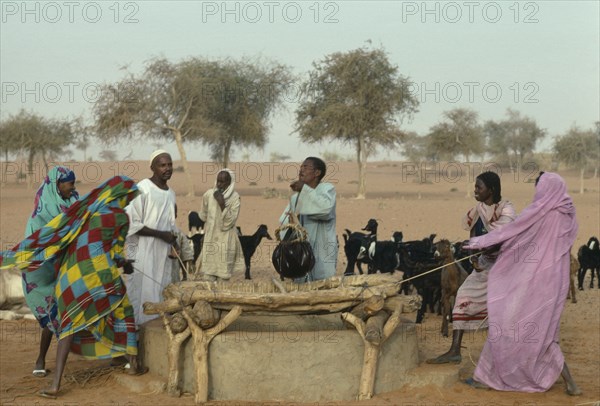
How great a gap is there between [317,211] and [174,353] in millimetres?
1957

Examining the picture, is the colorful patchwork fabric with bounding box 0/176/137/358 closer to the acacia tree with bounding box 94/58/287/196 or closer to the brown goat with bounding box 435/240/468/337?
the brown goat with bounding box 435/240/468/337

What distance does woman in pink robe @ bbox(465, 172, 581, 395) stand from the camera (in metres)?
6.73

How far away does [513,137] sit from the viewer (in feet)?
222

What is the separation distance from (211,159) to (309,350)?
3838cm

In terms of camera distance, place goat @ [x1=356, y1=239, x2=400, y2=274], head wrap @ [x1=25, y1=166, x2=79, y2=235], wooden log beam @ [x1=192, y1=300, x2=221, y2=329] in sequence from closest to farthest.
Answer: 1. wooden log beam @ [x1=192, y1=300, x2=221, y2=329]
2. head wrap @ [x1=25, y1=166, x2=79, y2=235]
3. goat @ [x1=356, y1=239, x2=400, y2=274]

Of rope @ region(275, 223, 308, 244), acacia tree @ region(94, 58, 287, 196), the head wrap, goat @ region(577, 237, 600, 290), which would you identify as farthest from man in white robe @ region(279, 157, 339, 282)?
acacia tree @ region(94, 58, 287, 196)

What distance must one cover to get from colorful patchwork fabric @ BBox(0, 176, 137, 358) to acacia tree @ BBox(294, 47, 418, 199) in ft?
96.4

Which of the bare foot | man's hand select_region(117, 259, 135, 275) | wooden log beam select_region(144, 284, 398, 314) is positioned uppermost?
man's hand select_region(117, 259, 135, 275)

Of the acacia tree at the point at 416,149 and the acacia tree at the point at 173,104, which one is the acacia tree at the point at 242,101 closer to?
the acacia tree at the point at 173,104

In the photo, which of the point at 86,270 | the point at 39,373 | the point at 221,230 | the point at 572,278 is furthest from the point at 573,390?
the point at 221,230

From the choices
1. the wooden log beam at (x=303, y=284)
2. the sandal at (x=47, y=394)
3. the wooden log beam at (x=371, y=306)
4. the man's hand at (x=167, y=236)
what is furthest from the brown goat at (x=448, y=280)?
the sandal at (x=47, y=394)

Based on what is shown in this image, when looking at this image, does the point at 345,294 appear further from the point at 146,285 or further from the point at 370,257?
Result: the point at 370,257

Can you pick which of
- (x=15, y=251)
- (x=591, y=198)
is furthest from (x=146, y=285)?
(x=591, y=198)

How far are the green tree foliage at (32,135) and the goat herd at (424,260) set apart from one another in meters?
34.7
